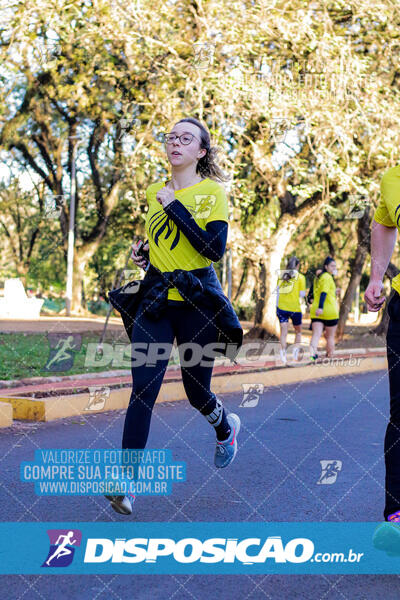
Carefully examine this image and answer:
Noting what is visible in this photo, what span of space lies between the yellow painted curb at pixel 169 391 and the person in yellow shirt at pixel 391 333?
13.1ft

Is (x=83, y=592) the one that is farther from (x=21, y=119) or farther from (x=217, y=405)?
(x=21, y=119)

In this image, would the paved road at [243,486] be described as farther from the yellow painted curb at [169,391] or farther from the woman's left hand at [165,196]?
the woman's left hand at [165,196]

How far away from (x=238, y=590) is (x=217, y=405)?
1.42 meters

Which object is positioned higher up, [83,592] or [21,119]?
[83,592]

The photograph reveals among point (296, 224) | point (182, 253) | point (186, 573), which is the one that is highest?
point (182, 253)

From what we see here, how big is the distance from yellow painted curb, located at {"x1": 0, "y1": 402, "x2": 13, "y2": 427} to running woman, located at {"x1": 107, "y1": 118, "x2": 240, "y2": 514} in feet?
8.92

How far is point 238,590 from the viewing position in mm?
3172

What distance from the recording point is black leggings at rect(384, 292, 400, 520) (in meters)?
3.41

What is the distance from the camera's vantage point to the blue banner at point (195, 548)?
3.39m

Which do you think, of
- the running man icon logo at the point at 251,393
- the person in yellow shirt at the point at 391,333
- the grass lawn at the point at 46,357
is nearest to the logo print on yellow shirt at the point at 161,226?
the person in yellow shirt at the point at 391,333

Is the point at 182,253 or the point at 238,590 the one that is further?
the point at 182,253

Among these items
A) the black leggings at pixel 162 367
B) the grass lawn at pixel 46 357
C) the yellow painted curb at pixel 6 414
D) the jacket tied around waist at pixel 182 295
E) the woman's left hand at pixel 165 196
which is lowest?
the grass lawn at pixel 46 357

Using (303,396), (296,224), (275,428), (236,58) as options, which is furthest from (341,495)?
(296,224)

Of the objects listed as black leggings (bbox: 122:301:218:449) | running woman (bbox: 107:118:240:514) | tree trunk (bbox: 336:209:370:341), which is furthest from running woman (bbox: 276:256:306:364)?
black leggings (bbox: 122:301:218:449)
